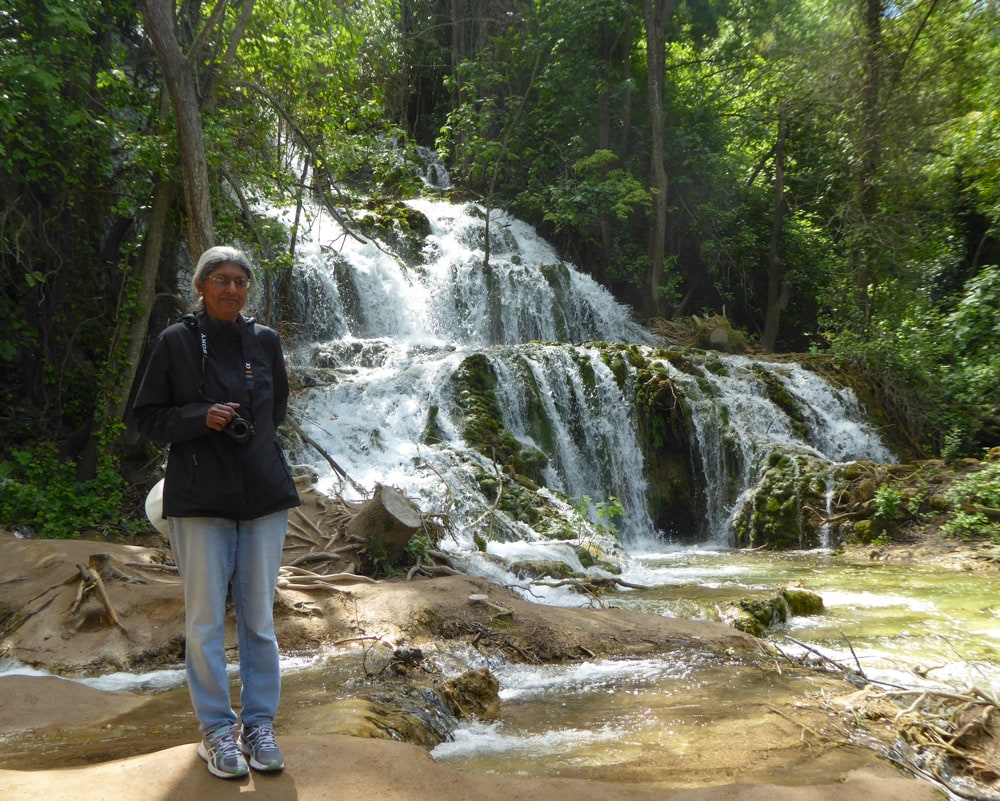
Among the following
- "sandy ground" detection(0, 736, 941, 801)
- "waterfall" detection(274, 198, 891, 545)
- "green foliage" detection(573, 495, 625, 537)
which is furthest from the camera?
"waterfall" detection(274, 198, 891, 545)

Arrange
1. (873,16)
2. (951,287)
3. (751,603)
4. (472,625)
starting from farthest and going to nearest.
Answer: (951,287)
(873,16)
(751,603)
(472,625)

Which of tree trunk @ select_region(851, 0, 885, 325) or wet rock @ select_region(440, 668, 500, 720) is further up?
tree trunk @ select_region(851, 0, 885, 325)

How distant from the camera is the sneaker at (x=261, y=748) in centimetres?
283

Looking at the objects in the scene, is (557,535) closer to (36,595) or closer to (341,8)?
(36,595)

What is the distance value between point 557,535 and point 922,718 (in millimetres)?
5911

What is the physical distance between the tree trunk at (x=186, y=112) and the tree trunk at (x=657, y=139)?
14080 mm

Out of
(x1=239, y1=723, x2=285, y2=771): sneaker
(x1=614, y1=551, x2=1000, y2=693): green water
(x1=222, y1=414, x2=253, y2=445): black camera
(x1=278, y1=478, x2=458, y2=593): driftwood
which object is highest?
(x1=222, y1=414, x2=253, y2=445): black camera

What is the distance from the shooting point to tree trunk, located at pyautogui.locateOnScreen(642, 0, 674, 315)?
65.1ft

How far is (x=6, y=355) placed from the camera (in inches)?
348

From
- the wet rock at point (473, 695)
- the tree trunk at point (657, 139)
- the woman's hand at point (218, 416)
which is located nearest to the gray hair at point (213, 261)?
the woman's hand at point (218, 416)

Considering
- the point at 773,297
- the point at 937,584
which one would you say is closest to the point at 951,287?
the point at 773,297

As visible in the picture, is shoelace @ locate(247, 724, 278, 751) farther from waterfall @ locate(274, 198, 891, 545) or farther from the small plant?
the small plant

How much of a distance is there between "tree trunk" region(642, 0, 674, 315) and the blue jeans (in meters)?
17.7

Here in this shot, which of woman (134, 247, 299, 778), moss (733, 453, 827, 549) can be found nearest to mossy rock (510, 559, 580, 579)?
moss (733, 453, 827, 549)
